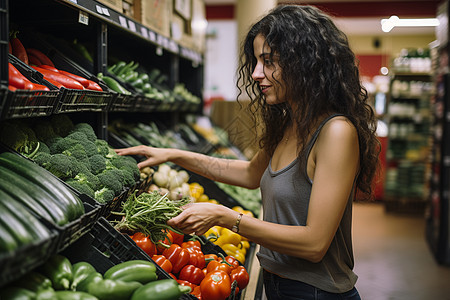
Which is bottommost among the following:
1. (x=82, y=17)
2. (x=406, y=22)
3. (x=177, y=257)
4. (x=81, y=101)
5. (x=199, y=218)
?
(x=177, y=257)

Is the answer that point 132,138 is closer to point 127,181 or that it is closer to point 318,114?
point 127,181

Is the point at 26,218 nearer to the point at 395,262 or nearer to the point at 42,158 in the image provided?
the point at 42,158

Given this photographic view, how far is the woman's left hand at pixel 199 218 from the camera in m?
1.49

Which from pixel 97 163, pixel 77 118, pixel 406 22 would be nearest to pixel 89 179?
pixel 97 163

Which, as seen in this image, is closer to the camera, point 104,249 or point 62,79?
point 104,249

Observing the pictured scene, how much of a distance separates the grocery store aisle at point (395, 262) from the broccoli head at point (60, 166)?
3.21m

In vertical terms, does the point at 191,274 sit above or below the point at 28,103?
below

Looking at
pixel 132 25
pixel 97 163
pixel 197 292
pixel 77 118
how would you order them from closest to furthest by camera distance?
pixel 197 292 → pixel 97 163 → pixel 77 118 → pixel 132 25

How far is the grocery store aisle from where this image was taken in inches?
159

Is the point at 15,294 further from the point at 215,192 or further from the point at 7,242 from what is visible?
the point at 215,192

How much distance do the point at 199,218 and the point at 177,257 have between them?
0.38 metres

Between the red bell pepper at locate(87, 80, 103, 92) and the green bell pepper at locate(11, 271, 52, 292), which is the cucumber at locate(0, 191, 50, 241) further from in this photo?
the red bell pepper at locate(87, 80, 103, 92)

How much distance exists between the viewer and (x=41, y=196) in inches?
49.1

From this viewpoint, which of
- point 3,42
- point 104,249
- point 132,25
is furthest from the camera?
point 132,25
